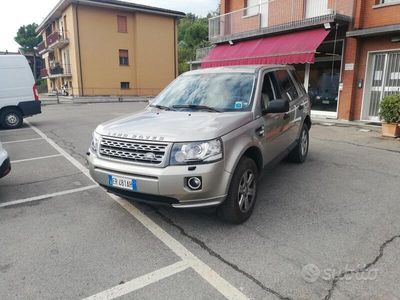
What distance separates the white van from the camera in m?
11.7

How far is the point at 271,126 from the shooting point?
15.2 feet

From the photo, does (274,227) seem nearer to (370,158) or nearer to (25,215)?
(25,215)

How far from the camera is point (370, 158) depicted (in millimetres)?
7211

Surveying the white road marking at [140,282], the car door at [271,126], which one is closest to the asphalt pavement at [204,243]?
the white road marking at [140,282]

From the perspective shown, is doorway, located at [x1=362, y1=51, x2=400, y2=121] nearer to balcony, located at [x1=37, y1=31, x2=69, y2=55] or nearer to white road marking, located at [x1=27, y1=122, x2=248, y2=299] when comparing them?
white road marking, located at [x1=27, y1=122, x2=248, y2=299]

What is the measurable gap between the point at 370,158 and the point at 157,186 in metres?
5.68

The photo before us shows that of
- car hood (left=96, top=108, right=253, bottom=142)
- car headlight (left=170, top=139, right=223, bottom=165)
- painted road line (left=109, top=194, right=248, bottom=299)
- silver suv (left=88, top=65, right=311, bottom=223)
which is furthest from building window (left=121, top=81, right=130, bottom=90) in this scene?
car headlight (left=170, top=139, right=223, bottom=165)

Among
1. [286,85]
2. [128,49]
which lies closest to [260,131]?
[286,85]

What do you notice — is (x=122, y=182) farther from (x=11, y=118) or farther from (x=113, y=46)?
(x=113, y=46)

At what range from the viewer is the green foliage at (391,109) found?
935 cm

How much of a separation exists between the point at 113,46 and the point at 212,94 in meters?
29.2

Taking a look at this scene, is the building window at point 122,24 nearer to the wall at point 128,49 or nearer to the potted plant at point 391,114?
the wall at point 128,49

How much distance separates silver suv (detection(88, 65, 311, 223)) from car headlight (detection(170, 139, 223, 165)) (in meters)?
0.01

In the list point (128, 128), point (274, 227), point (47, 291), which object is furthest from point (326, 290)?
point (128, 128)
